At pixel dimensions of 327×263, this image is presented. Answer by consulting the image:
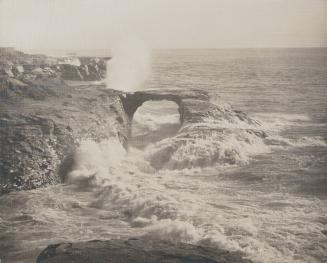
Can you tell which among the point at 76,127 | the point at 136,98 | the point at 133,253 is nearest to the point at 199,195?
the point at 133,253

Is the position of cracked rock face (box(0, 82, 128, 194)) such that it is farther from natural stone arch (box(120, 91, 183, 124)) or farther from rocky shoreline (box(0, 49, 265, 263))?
natural stone arch (box(120, 91, 183, 124))

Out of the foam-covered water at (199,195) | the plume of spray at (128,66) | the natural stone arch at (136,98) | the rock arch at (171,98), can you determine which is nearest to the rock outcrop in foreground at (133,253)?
the foam-covered water at (199,195)

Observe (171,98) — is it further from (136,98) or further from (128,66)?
(128,66)

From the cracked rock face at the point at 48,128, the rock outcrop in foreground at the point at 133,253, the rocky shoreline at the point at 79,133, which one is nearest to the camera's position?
the rock outcrop in foreground at the point at 133,253

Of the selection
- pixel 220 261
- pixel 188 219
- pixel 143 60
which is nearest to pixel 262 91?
pixel 143 60

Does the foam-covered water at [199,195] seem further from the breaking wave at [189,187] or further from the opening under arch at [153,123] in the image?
the opening under arch at [153,123]

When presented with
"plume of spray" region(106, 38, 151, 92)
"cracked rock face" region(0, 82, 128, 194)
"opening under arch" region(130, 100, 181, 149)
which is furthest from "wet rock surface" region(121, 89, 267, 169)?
"plume of spray" region(106, 38, 151, 92)
